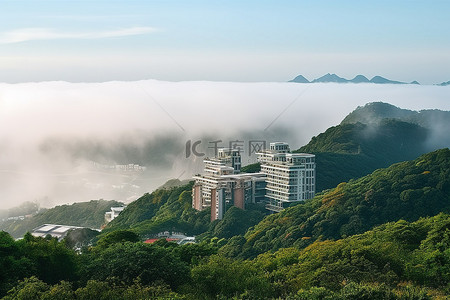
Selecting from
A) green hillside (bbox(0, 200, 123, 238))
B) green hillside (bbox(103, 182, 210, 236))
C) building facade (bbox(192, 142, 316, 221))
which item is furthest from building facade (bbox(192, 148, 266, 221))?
green hillside (bbox(0, 200, 123, 238))

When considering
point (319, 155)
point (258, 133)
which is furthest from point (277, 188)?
point (258, 133)

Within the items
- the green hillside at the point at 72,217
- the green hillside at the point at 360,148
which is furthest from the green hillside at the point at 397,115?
the green hillside at the point at 72,217

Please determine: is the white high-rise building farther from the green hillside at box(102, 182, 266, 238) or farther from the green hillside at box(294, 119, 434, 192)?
the green hillside at box(294, 119, 434, 192)

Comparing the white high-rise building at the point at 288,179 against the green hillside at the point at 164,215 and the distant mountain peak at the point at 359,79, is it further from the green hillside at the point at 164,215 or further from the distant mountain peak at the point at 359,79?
the distant mountain peak at the point at 359,79

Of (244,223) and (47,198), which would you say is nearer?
(244,223)

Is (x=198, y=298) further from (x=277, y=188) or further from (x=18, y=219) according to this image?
(x=18, y=219)

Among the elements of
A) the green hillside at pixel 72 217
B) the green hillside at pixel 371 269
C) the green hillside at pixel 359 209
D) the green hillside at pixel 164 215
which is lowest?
the green hillside at pixel 72 217
